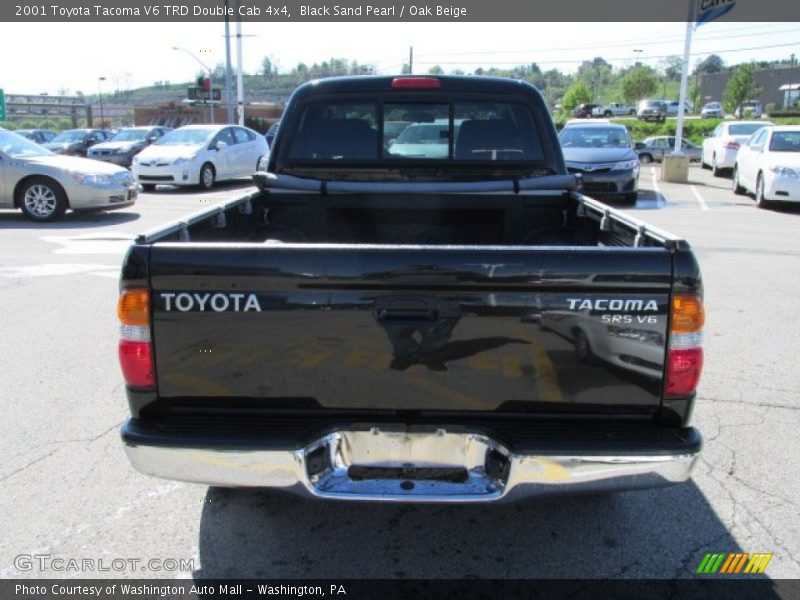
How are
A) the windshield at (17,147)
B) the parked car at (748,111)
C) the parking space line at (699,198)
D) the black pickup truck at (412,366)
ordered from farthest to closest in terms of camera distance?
the parked car at (748,111), the parking space line at (699,198), the windshield at (17,147), the black pickup truck at (412,366)

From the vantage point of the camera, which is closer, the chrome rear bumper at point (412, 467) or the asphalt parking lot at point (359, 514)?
the chrome rear bumper at point (412, 467)

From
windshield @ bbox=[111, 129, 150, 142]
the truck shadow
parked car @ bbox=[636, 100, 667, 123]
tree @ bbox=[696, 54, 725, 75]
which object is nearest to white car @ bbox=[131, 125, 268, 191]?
windshield @ bbox=[111, 129, 150, 142]

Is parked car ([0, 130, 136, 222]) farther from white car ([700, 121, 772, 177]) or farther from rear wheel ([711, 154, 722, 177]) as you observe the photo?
A: rear wheel ([711, 154, 722, 177])

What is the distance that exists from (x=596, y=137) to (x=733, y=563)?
14.0m

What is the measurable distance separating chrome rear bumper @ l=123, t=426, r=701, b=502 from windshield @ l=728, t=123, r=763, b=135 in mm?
21300

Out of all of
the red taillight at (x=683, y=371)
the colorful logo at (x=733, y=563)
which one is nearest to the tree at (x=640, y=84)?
the colorful logo at (x=733, y=563)

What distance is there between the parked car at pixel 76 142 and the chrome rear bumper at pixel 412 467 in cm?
2906

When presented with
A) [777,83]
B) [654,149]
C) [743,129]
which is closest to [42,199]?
[743,129]

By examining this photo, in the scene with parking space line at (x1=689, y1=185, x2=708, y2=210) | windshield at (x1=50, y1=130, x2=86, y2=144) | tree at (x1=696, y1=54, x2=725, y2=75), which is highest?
tree at (x1=696, y1=54, x2=725, y2=75)

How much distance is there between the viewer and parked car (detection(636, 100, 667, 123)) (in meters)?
61.4

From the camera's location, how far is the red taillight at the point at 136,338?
7.89ft

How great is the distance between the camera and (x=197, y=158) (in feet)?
53.1

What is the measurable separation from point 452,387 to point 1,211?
1312 centimetres
